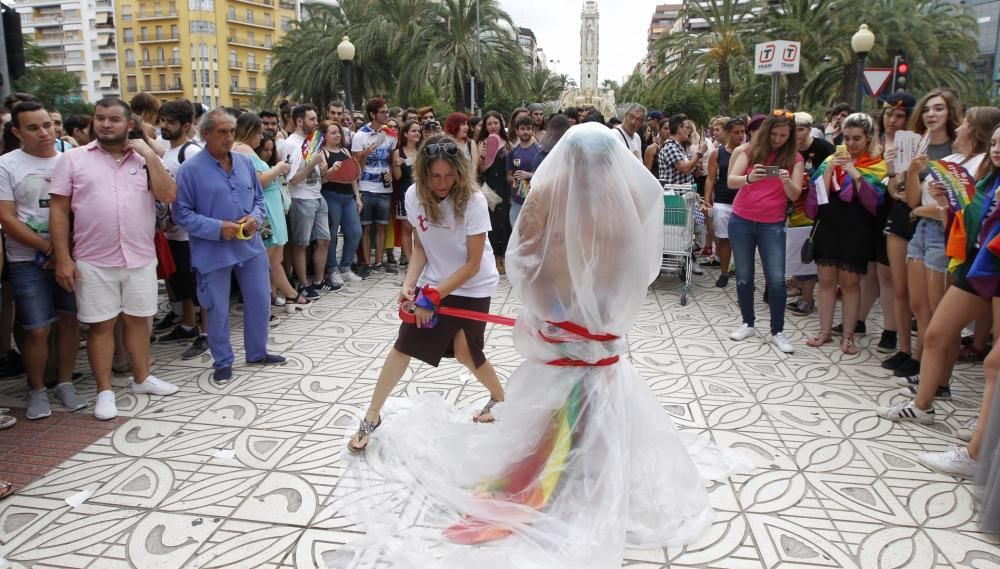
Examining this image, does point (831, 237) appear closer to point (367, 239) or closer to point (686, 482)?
point (686, 482)

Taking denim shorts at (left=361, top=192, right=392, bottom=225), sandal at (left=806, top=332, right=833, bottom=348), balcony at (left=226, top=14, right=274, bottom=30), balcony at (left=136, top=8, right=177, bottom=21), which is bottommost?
sandal at (left=806, top=332, right=833, bottom=348)

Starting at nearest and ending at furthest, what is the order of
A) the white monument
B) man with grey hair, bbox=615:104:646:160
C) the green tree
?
man with grey hair, bbox=615:104:646:160
the green tree
the white monument

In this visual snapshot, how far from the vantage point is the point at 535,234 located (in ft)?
8.93

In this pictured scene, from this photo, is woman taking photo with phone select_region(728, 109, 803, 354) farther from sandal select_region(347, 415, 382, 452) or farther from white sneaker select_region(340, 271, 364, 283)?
white sneaker select_region(340, 271, 364, 283)

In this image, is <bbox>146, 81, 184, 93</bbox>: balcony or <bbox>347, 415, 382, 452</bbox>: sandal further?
<bbox>146, 81, 184, 93</bbox>: balcony

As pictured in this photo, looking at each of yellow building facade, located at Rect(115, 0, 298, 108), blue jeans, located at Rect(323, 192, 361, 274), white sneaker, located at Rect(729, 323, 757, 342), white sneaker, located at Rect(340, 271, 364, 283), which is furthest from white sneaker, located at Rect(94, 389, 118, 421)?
yellow building facade, located at Rect(115, 0, 298, 108)

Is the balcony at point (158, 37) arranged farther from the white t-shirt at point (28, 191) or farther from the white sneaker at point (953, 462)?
the white sneaker at point (953, 462)

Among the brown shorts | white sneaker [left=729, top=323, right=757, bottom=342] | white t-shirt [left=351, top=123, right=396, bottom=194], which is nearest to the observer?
the brown shorts

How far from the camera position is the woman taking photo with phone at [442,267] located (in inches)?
132

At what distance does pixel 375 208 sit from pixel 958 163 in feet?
18.9

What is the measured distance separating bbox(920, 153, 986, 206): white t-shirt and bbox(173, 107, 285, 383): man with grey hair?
4463 millimetres

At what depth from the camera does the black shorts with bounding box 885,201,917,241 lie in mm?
4742

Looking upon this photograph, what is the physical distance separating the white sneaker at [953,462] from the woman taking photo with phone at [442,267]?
94.9 inches

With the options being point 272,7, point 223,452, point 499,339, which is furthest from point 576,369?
point 272,7
